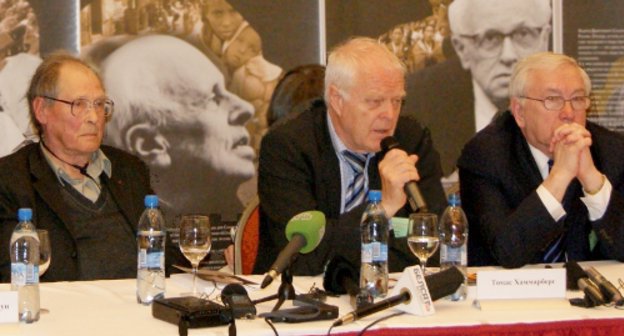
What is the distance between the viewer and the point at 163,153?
5.02 m

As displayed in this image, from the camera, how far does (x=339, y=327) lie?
2385 millimetres

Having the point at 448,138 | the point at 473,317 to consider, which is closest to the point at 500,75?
the point at 448,138

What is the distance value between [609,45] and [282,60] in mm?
1908

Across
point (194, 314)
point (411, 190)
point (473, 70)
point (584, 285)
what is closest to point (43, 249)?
point (194, 314)

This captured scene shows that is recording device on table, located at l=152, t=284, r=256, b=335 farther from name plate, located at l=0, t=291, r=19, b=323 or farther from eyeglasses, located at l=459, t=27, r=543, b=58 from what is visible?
eyeglasses, located at l=459, t=27, r=543, b=58

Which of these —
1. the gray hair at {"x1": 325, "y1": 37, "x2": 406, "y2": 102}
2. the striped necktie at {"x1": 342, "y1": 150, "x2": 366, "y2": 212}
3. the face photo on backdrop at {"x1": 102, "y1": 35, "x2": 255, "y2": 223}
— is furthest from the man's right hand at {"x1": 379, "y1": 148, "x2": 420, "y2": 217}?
the face photo on backdrop at {"x1": 102, "y1": 35, "x2": 255, "y2": 223}

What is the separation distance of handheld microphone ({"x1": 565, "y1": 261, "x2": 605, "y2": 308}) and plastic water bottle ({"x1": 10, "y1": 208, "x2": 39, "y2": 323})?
1.45 meters

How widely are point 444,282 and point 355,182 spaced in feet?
3.66

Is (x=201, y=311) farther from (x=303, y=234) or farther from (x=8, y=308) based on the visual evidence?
(x=8, y=308)

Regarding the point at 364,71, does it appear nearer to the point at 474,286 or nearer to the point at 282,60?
the point at 474,286

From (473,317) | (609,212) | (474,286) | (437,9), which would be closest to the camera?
(473,317)

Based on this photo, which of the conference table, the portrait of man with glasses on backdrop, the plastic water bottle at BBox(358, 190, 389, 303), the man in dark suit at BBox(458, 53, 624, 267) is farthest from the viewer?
the portrait of man with glasses on backdrop

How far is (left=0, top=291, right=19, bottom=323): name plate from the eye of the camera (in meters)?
2.36

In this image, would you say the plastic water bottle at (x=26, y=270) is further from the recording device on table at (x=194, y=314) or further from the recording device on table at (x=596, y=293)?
the recording device on table at (x=596, y=293)
